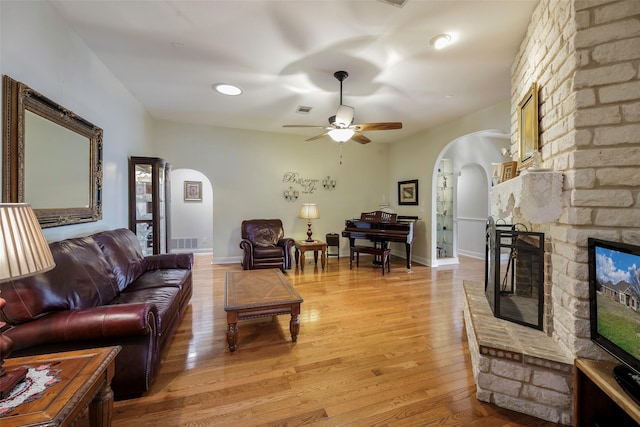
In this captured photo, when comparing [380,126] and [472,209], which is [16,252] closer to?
[380,126]

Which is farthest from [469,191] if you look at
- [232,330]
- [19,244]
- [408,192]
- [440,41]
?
[19,244]

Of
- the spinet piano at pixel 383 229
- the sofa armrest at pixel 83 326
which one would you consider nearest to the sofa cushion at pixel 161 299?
the sofa armrest at pixel 83 326

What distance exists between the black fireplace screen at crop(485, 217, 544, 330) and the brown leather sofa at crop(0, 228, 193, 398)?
2.57 metres

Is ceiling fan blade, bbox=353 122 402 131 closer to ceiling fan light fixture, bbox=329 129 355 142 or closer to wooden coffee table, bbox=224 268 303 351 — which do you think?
ceiling fan light fixture, bbox=329 129 355 142

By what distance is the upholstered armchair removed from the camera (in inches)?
188

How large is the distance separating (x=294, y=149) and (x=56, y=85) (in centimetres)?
417

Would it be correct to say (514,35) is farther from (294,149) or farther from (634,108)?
(294,149)

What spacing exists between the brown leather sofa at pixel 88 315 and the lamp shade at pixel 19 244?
70 cm

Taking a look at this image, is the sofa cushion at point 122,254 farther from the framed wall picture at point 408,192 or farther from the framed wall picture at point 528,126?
the framed wall picture at point 408,192

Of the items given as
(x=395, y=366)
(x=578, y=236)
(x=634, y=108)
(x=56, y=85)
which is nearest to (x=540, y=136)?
(x=634, y=108)

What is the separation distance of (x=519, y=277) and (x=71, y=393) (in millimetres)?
2790

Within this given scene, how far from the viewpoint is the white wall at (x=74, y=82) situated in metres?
1.81

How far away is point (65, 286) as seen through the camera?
71.4 inches

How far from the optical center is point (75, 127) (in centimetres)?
245
